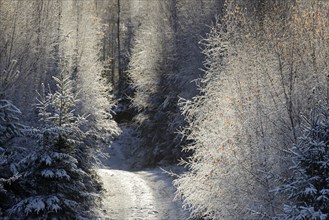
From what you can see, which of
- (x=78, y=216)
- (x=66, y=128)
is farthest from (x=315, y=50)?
(x=78, y=216)

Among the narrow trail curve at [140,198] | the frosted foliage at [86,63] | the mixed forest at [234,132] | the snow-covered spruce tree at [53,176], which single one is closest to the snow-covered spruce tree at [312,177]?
the mixed forest at [234,132]

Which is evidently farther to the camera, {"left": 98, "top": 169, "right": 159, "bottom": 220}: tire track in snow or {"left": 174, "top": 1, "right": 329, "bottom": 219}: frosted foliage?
{"left": 98, "top": 169, "right": 159, "bottom": 220}: tire track in snow

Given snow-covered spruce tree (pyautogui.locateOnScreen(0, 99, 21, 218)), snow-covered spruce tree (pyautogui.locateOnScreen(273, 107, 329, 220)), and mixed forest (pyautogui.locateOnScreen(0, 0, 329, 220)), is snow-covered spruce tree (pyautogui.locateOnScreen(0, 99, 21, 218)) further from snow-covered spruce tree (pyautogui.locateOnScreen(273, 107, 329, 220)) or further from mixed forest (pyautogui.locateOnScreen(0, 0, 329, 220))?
snow-covered spruce tree (pyautogui.locateOnScreen(273, 107, 329, 220))

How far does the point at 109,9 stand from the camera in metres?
44.2

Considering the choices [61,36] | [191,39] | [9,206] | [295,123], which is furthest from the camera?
[191,39]

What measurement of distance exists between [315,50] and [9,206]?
8518 millimetres

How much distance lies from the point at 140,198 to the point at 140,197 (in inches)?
6.2

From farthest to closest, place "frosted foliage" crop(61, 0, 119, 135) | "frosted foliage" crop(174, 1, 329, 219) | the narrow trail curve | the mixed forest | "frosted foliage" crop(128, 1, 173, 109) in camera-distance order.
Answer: "frosted foliage" crop(128, 1, 173, 109)
"frosted foliage" crop(61, 0, 119, 135)
the narrow trail curve
"frosted foliage" crop(174, 1, 329, 219)
the mixed forest

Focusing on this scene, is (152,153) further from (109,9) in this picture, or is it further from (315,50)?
(109,9)

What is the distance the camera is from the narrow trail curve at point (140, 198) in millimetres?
13648

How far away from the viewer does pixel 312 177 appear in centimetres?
630

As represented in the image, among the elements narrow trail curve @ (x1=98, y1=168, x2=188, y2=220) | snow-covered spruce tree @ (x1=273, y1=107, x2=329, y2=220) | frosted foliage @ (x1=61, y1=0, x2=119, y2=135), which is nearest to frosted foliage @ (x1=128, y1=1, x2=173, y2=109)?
frosted foliage @ (x1=61, y1=0, x2=119, y2=135)

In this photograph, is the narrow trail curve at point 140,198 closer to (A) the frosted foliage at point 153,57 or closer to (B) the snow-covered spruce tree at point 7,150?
(B) the snow-covered spruce tree at point 7,150

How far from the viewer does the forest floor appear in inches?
538
